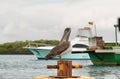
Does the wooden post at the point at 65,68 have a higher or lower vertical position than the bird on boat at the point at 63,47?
lower

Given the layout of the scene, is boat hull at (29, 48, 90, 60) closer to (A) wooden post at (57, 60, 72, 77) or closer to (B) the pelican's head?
(B) the pelican's head

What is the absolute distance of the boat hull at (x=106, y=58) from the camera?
189ft

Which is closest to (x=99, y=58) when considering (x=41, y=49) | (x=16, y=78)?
(x=16, y=78)

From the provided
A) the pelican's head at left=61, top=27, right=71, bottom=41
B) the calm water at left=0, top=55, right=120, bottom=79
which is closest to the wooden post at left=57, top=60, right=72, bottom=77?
the pelican's head at left=61, top=27, right=71, bottom=41

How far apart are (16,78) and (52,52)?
2903 centimetres

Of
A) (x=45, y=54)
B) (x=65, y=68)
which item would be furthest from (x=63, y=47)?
(x=45, y=54)

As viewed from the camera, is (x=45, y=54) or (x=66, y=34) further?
(x=45, y=54)

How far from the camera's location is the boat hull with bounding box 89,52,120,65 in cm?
5766

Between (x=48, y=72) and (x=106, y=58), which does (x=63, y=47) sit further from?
(x=106, y=58)

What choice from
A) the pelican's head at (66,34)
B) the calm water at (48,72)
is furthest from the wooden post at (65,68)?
the calm water at (48,72)

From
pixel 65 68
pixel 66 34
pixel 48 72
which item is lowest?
pixel 48 72

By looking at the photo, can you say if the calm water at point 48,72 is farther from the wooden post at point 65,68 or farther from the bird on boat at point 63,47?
the wooden post at point 65,68

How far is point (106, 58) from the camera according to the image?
5891 cm

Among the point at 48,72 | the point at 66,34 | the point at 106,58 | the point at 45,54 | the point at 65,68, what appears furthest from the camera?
the point at 45,54
